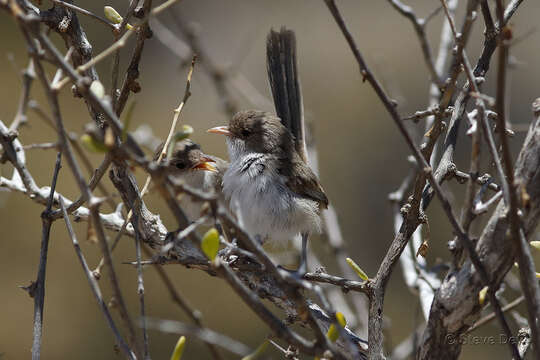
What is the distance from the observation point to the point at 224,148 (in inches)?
328

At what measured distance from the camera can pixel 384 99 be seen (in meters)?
1.88

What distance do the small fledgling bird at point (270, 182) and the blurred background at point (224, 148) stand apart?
5.83 ft

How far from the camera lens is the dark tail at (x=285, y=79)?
4.14 metres

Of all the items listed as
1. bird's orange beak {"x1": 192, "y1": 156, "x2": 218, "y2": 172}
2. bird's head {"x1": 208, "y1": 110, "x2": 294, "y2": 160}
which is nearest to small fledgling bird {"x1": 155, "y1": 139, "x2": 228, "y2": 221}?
bird's orange beak {"x1": 192, "y1": 156, "x2": 218, "y2": 172}

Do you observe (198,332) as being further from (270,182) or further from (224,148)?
(224,148)

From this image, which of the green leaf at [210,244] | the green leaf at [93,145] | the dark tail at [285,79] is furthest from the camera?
the dark tail at [285,79]

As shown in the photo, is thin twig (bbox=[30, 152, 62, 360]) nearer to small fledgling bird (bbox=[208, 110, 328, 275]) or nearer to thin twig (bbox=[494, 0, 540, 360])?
small fledgling bird (bbox=[208, 110, 328, 275])

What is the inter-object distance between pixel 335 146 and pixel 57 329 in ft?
14.2

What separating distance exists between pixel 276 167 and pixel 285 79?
65 centimetres

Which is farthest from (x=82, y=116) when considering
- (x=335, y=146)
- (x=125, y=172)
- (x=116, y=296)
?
(x=116, y=296)

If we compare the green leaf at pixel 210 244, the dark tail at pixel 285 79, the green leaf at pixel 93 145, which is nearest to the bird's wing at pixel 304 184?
the dark tail at pixel 285 79

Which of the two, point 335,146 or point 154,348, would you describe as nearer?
point 154,348

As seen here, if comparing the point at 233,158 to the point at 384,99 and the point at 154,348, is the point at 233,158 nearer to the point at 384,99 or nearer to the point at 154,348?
the point at 384,99

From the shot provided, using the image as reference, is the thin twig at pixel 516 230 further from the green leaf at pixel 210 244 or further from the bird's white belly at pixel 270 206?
the bird's white belly at pixel 270 206
